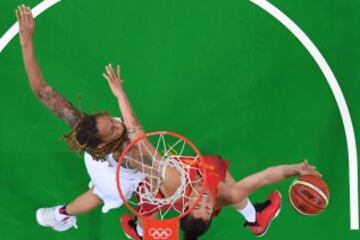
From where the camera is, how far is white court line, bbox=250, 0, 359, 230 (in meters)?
5.35

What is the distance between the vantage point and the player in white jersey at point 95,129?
163 inches

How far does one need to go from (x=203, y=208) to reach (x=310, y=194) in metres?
1.02

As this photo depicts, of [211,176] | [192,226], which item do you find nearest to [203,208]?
[192,226]

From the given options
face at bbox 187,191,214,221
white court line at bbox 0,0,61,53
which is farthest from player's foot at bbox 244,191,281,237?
white court line at bbox 0,0,61,53

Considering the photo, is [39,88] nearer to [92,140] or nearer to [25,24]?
[25,24]

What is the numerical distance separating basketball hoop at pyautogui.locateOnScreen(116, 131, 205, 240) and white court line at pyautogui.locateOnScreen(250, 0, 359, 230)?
173 cm

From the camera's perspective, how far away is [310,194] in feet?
15.5

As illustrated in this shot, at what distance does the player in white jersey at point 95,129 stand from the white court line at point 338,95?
2.09 meters

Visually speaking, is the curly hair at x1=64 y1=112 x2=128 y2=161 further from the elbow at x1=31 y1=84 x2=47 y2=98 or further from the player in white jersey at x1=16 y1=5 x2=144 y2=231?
the elbow at x1=31 y1=84 x2=47 y2=98

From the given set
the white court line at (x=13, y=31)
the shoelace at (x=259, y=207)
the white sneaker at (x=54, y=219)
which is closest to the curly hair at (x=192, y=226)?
the shoelace at (x=259, y=207)

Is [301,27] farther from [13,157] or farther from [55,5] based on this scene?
[13,157]

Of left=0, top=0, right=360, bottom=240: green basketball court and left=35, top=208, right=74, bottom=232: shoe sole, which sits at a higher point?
left=0, top=0, right=360, bottom=240: green basketball court

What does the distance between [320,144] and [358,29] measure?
1.28 meters

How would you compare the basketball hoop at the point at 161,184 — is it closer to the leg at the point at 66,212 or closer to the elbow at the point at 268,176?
the leg at the point at 66,212
